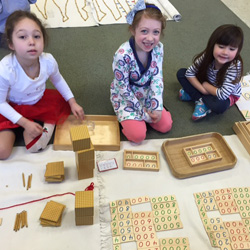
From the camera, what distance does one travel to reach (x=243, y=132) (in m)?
1.32

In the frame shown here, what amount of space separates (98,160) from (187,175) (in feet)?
1.35

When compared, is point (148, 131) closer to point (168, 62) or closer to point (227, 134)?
point (227, 134)

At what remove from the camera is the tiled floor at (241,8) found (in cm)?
236

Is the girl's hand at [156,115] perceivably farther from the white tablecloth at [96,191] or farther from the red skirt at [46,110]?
the red skirt at [46,110]

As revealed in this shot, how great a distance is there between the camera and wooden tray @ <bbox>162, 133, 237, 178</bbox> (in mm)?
1151

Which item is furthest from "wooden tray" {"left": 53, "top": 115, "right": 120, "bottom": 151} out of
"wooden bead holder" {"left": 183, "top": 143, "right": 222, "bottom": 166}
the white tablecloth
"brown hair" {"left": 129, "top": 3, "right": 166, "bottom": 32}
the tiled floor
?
the tiled floor

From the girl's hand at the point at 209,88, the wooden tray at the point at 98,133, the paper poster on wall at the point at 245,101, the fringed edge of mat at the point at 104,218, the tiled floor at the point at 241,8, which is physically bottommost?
the fringed edge of mat at the point at 104,218

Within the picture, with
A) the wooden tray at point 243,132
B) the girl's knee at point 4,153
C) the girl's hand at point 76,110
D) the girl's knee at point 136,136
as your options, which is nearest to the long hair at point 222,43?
the wooden tray at point 243,132

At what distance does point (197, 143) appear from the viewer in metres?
1.27

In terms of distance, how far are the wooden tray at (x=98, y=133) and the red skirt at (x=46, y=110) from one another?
4 cm

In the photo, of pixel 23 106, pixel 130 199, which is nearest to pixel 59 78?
pixel 23 106

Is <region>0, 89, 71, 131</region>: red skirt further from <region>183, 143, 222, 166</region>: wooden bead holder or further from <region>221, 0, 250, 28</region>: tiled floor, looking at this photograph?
<region>221, 0, 250, 28</region>: tiled floor

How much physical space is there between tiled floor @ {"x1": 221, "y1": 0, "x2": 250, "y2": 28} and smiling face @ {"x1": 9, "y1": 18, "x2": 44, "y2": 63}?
2021 millimetres

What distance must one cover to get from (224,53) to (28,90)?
95cm
